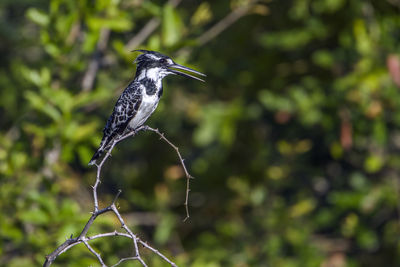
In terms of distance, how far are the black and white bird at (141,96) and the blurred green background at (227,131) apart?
0.88 meters

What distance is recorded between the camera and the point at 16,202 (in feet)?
15.8

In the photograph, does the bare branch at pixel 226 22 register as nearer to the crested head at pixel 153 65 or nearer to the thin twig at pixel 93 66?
the thin twig at pixel 93 66

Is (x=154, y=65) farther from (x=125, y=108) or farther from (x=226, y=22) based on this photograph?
(x=226, y=22)

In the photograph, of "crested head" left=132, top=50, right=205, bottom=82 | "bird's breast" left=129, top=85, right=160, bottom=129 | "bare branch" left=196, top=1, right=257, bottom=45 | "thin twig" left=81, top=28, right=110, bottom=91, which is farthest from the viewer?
"bare branch" left=196, top=1, right=257, bottom=45

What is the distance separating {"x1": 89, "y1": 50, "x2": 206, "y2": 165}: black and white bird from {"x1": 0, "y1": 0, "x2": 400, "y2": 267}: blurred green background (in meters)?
0.88

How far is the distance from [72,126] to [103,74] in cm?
118

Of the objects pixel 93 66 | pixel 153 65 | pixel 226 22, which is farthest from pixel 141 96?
pixel 226 22

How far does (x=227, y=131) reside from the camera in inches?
238

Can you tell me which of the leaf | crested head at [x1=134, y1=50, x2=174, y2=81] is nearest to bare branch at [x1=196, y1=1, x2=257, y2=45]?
the leaf

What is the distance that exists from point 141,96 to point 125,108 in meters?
0.12

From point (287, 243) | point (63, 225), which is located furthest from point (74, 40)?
point (287, 243)

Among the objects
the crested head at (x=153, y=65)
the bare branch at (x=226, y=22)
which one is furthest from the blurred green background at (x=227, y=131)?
the crested head at (x=153, y=65)

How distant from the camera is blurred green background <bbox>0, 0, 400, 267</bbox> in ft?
15.6

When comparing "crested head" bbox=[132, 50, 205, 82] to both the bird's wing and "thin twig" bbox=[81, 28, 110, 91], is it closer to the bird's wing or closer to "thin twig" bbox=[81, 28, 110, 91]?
the bird's wing
